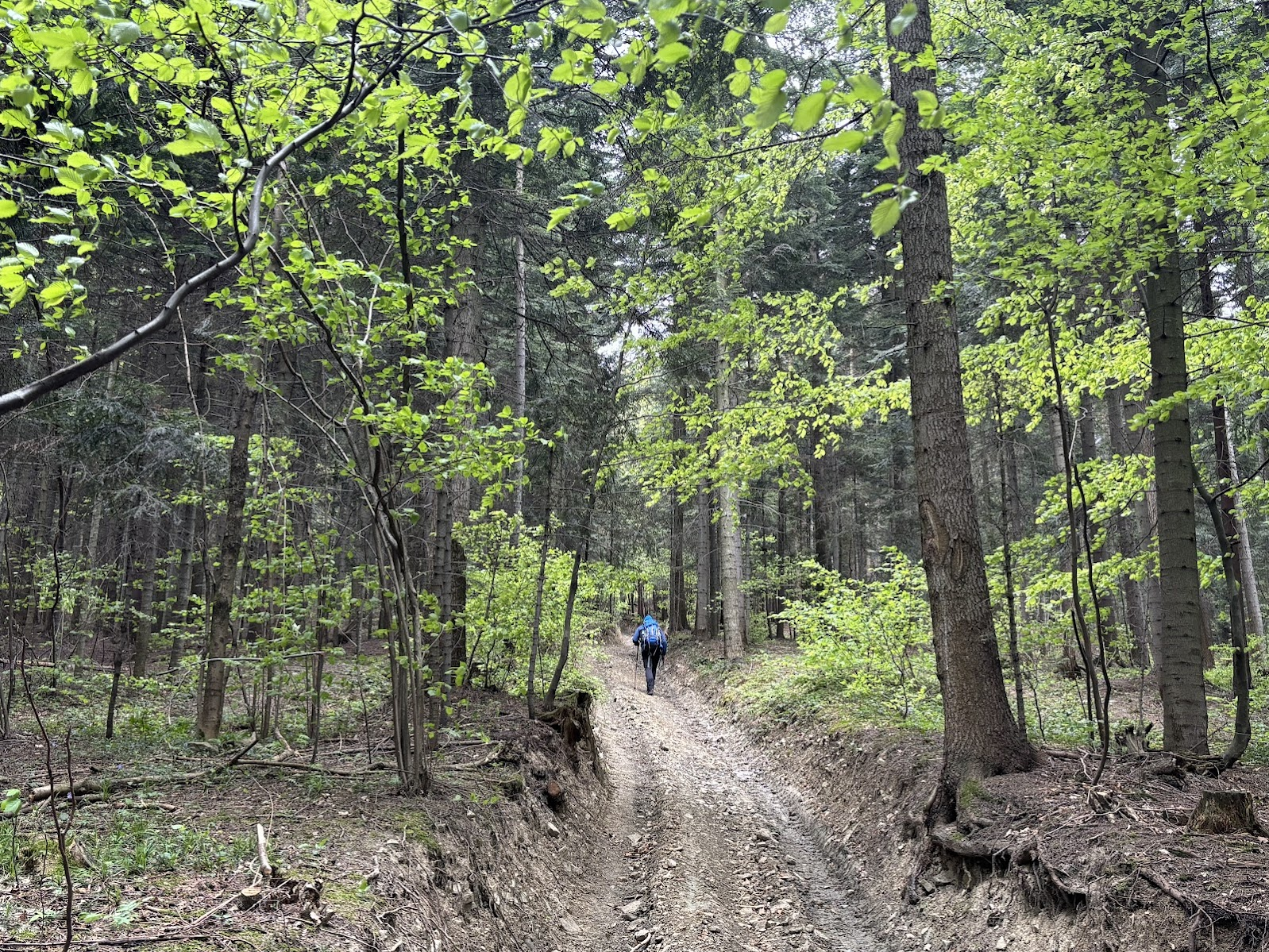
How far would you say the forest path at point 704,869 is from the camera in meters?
5.41

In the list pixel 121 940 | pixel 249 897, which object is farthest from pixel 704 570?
pixel 121 940

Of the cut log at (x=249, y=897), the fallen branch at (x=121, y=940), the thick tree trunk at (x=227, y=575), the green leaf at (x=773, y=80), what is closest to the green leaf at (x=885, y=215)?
the green leaf at (x=773, y=80)

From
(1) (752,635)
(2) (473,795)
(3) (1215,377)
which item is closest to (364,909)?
(2) (473,795)

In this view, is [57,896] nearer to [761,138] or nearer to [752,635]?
[761,138]

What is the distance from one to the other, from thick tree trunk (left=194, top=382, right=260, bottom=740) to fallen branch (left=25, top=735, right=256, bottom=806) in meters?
1.28

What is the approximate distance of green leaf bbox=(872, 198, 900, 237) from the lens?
1833 millimetres

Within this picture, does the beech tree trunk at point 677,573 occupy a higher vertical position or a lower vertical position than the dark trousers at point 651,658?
higher

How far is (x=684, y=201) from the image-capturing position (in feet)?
25.2

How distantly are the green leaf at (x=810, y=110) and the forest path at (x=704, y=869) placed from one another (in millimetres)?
5462

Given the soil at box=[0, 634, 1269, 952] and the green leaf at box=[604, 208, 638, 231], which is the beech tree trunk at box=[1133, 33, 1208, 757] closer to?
the soil at box=[0, 634, 1269, 952]

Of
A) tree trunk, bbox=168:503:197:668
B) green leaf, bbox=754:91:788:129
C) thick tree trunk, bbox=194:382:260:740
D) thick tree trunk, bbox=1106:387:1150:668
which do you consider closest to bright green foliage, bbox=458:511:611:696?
thick tree trunk, bbox=194:382:260:740

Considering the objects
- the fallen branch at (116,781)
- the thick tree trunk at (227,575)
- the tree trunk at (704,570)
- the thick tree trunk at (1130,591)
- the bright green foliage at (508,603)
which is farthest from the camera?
the tree trunk at (704,570)

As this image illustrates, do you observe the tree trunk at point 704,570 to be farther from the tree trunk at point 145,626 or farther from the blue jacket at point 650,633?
the tree trunk at point 145,626

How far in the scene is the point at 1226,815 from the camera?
4.32 m
